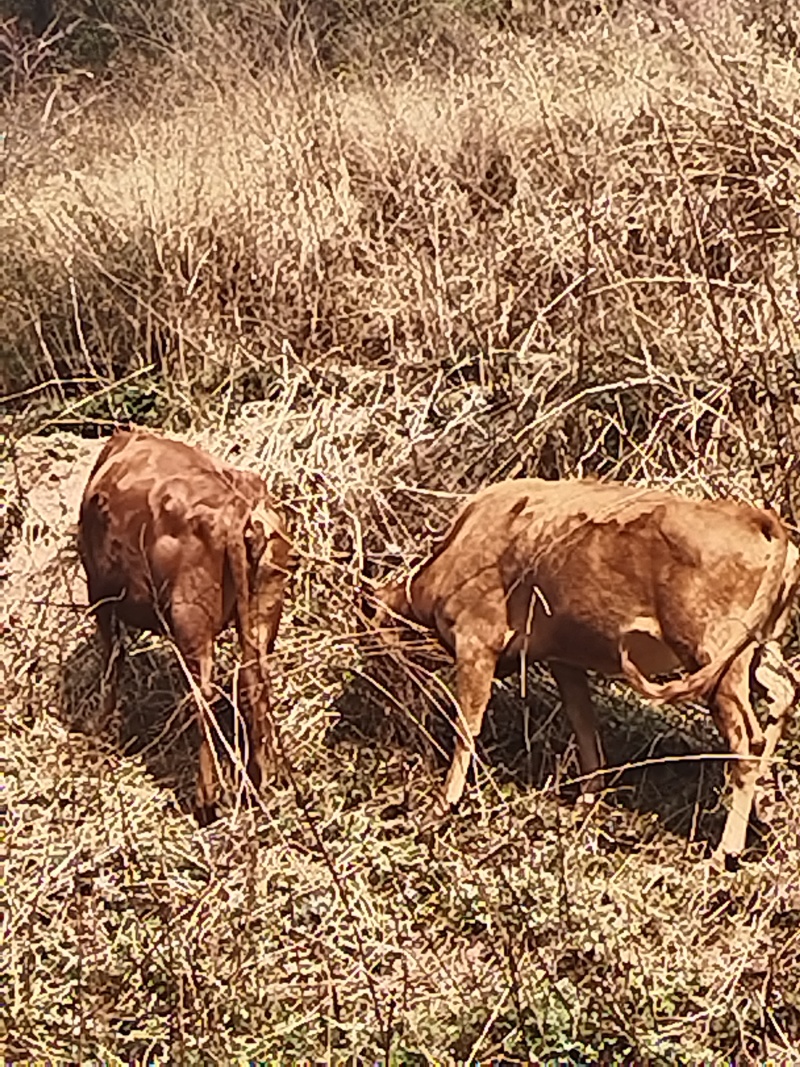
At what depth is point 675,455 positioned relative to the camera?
247 inches

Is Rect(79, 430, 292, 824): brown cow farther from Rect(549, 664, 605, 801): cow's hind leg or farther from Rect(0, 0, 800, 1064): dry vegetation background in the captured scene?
Rect(549, 664, 605, 801): cow's hind leg

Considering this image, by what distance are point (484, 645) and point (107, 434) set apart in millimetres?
3253

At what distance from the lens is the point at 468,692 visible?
4957 mm

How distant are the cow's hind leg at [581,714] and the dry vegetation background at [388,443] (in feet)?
0.44

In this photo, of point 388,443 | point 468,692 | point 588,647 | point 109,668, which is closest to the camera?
point 588,647

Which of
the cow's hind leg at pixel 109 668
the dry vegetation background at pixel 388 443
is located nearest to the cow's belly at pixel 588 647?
the dry vegetation background at pixel 388 443

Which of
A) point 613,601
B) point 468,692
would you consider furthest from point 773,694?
point 468,692

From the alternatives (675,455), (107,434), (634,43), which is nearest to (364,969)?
(675,455)

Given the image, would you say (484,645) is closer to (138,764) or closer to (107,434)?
(138,764)

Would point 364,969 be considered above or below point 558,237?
below

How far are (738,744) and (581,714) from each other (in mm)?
700

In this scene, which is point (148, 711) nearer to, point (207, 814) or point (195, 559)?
point (207, 814)

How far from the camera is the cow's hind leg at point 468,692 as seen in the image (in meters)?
4.91

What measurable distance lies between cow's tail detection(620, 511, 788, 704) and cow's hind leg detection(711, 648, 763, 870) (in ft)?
0.27
